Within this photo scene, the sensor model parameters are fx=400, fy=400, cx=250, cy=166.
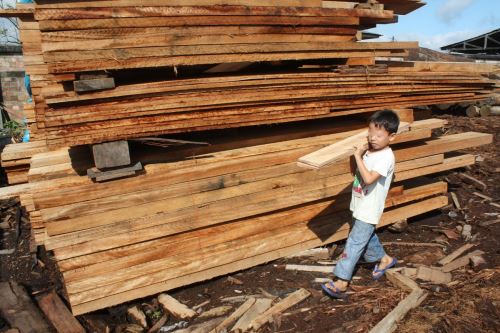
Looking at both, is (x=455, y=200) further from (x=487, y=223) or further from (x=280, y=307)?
(x=280, y=307)

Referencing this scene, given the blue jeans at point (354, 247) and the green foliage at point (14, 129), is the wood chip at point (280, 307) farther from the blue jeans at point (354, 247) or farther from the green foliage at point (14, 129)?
the green foliage at point (14, 129)

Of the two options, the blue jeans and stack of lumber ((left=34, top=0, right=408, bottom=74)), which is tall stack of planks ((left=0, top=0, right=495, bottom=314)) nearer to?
stack of lumber ((left=34, top=0, right=408, bottom=74))

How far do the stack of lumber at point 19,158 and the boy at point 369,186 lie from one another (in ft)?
12.7

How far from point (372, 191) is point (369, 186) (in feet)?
0.17

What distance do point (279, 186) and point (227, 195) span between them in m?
0.58

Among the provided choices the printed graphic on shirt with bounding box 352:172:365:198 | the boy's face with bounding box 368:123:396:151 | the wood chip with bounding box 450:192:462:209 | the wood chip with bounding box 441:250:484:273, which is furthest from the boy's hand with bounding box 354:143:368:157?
the wood chip with bounding box 450:192:462:209

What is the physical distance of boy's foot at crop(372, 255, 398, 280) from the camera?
409 cm

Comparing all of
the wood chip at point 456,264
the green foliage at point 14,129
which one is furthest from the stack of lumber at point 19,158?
the green foliage at point 14,129

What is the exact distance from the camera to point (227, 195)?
3.92m

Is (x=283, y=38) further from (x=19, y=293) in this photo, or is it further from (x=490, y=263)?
(x=19, y=293)

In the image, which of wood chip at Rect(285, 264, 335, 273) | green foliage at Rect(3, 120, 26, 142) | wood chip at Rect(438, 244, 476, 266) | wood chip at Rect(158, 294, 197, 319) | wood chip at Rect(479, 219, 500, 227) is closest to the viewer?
wood chip at Rect(158, 294, 197, 319)

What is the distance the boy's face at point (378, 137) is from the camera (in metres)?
3.46

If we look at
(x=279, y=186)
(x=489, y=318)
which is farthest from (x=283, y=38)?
(x=489, y=318)

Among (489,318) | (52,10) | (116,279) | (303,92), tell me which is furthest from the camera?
(303,92)
